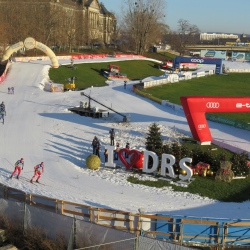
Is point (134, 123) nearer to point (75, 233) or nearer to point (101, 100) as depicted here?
point (101, 100)

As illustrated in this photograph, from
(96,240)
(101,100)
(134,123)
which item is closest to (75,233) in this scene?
(96,240)

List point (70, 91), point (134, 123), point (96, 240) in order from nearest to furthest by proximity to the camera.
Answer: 1. point (96, 240)
2. point (134, 123)
3. point (70, 91)

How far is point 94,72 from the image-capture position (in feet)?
208

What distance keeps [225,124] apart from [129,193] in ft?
60.9

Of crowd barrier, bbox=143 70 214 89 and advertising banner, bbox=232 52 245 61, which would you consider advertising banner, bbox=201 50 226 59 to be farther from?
crowd barrier, bbox=143 70 214 89

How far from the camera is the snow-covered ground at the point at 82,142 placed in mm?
17281

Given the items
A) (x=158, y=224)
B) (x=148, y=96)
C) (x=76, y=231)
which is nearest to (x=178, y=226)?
(x=158, y=224)

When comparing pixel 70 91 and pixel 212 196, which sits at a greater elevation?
pixel 70 91

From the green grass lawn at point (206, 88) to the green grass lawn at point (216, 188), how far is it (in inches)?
718

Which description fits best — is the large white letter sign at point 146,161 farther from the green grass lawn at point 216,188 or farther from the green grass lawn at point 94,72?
the green grass lawn at point 94,72

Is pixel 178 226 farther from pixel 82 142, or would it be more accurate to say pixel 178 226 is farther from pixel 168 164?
pixel 82 142

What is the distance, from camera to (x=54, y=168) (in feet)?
71.2

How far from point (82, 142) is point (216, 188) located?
12.3m

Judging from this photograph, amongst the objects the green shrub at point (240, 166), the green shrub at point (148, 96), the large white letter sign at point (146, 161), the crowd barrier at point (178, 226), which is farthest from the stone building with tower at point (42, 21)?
the crowd barrier at point (178, 226)
